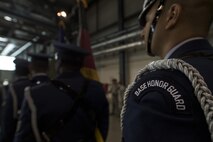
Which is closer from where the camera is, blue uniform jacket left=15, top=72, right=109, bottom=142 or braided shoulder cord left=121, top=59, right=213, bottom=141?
braided shoulder cord left=121, top=59, right=213, bottom=141

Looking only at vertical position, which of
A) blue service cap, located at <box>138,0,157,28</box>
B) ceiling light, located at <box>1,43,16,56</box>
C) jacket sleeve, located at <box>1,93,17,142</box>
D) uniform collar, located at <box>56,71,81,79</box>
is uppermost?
ceiling light, located at <box>1,43,16,56</box>

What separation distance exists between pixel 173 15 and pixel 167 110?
254 millimetres

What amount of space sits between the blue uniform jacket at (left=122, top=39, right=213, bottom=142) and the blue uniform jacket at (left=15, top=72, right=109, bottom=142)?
2.80 feet

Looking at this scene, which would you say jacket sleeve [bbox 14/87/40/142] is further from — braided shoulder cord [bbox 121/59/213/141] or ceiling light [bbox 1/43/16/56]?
ceiling light [bbox 1/43/16/56]

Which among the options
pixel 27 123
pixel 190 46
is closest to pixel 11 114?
pixel 27 123

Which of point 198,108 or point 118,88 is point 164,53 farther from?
point 118,88

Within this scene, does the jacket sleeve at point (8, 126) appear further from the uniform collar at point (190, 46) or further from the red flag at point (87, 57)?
the uniform collar at point (190, 46)

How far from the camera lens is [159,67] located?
0.48 meters

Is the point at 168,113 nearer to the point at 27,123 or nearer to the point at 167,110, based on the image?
the point at 167,110

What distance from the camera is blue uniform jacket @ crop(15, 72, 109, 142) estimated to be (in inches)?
47.4

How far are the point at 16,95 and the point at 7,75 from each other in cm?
881

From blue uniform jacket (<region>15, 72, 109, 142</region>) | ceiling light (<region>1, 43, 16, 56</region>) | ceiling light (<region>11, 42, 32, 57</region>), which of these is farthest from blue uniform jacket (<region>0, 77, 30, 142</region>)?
ceiling light (<region>11, 42, 32, 57</region>)

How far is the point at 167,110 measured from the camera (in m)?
0.40

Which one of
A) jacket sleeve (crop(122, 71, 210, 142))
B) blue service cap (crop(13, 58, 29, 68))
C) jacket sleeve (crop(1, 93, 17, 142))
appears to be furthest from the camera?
blue service cap (crop(13, 58, 29, 68))
